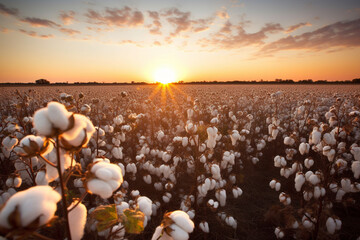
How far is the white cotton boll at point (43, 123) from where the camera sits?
2.78 feet

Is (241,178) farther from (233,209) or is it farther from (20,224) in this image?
(20,224)

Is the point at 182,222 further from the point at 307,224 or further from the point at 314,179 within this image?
the point at 314,179

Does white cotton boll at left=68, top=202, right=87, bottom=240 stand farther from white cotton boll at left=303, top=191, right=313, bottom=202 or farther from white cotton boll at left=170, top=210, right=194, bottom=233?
white cotton boll at left=303, top=191, right=313, bottom=202

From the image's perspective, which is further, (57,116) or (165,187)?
(165,187)

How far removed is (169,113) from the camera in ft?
36.4

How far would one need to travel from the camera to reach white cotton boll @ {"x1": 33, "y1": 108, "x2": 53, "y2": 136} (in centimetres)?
85

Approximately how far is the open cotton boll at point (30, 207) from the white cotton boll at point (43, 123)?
235 mm

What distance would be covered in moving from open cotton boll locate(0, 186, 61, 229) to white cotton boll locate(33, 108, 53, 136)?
24 centimetres

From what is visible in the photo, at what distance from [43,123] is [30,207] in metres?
0.34

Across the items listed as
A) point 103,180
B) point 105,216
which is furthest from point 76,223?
point 103,180

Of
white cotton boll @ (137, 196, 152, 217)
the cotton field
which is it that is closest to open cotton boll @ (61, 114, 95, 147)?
the cotton field

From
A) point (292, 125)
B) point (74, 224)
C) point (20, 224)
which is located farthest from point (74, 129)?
point (292, 125)

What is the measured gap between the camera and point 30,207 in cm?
73

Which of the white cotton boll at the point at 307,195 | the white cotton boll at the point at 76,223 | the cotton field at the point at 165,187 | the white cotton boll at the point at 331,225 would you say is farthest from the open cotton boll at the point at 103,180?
the white cotton boll at the point at 307,195
